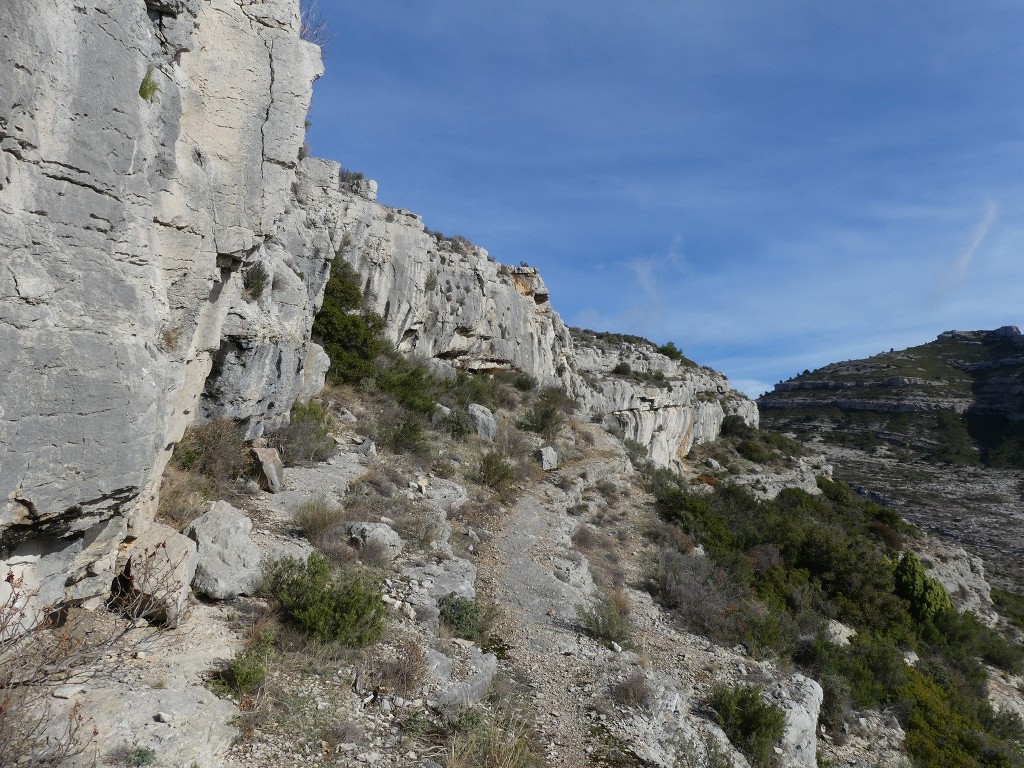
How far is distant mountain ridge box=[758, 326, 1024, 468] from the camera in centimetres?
5447

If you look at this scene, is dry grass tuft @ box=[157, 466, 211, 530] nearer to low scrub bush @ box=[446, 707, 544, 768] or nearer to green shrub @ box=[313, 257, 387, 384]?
low scrub bush @ box=[446, 707, 544, 768]

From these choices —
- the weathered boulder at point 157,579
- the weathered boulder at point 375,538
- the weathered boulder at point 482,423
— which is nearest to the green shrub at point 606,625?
the weathered boulder at point 375,538

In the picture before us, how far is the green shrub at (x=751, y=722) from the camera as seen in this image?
6.36 m

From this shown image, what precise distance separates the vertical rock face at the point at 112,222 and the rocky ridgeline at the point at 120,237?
0.04 ft

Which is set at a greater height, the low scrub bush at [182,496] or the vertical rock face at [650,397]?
the vertical rock face at [650,397]

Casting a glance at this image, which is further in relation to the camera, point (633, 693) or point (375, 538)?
point (375, 538)

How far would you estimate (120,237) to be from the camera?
3.88 m

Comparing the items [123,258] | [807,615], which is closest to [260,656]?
[123,258]

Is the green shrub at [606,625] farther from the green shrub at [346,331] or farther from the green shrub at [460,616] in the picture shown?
the green shrub at [346,331]

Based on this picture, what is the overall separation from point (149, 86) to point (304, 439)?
6.95 m

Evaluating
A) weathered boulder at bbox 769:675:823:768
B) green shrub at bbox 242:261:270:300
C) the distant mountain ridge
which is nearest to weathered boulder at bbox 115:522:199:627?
green shrub at bbox 242:261:270:300

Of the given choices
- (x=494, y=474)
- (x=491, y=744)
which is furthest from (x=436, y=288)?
(x=491, y=744)

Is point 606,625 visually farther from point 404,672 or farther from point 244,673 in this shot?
point 244,673

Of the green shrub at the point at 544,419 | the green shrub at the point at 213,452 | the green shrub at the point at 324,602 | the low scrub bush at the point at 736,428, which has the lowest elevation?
the green shrub at the point at 324,602
